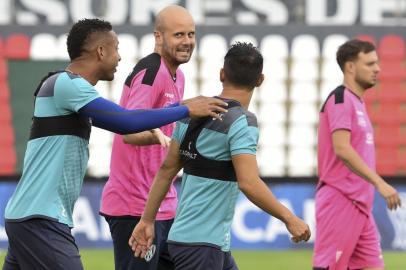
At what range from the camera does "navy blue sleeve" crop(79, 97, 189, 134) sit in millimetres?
5910

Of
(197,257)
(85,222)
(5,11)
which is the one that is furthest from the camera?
(5,11)

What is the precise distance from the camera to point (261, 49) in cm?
1422

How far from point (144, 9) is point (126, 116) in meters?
8.41

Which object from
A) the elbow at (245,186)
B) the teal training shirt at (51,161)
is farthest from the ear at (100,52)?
the elbow at (245,186)

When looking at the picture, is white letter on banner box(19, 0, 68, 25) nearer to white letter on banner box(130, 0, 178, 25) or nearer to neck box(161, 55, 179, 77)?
white letter on banner box(130, 0, 178, 25)

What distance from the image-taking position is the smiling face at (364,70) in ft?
27.7

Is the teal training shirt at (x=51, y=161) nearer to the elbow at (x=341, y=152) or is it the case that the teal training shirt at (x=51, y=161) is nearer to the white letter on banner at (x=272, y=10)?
the elbow at (x=341, y=152)

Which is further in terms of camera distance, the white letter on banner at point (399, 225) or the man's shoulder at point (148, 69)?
the white letter on banner at point (399, 225)

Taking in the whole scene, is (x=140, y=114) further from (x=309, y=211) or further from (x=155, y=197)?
(x=309, y=211)

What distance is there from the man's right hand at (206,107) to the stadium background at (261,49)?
8.07 meters

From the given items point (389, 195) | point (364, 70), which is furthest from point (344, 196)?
point (364, 70)

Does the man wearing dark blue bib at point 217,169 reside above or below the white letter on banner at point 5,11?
below

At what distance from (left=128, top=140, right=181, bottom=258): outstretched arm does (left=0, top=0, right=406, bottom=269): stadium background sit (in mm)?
7583

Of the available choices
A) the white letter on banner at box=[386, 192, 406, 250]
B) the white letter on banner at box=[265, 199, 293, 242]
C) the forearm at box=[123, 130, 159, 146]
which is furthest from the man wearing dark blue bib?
the white letter on banner at box=[386, 192, 406, 250]
